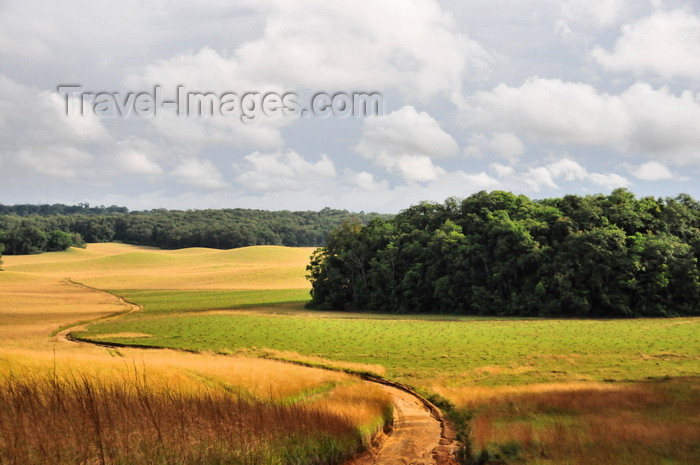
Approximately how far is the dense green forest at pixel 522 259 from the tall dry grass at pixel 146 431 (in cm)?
5046

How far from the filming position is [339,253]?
74.5 meters

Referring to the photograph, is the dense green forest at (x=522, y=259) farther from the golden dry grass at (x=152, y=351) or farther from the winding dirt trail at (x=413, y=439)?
the winding dirt trail at (x=413, y=439)

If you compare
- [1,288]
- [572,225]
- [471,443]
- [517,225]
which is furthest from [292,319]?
[1,288]

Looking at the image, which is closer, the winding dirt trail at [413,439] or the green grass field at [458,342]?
the winding dirt trail at [413,439]

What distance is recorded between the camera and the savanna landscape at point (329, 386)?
10740 millimetres

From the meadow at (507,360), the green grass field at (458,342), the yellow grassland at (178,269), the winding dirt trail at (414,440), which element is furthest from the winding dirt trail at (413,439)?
the yellow grassland at (178,269)

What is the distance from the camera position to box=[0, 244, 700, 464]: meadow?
46.1 ft

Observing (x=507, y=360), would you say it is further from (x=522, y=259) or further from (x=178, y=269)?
(x=178, y=269)

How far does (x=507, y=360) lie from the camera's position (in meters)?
30.9

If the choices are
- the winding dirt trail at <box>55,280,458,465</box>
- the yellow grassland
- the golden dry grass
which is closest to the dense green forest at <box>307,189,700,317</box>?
the golden dry grass

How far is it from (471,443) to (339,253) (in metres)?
59.7

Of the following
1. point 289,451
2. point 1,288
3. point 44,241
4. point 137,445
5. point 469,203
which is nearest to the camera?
point 137,445

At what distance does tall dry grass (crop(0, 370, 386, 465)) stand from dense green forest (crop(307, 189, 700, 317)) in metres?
50.5

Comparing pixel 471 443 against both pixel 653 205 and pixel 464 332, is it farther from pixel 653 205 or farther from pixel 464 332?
pixel 653 205
